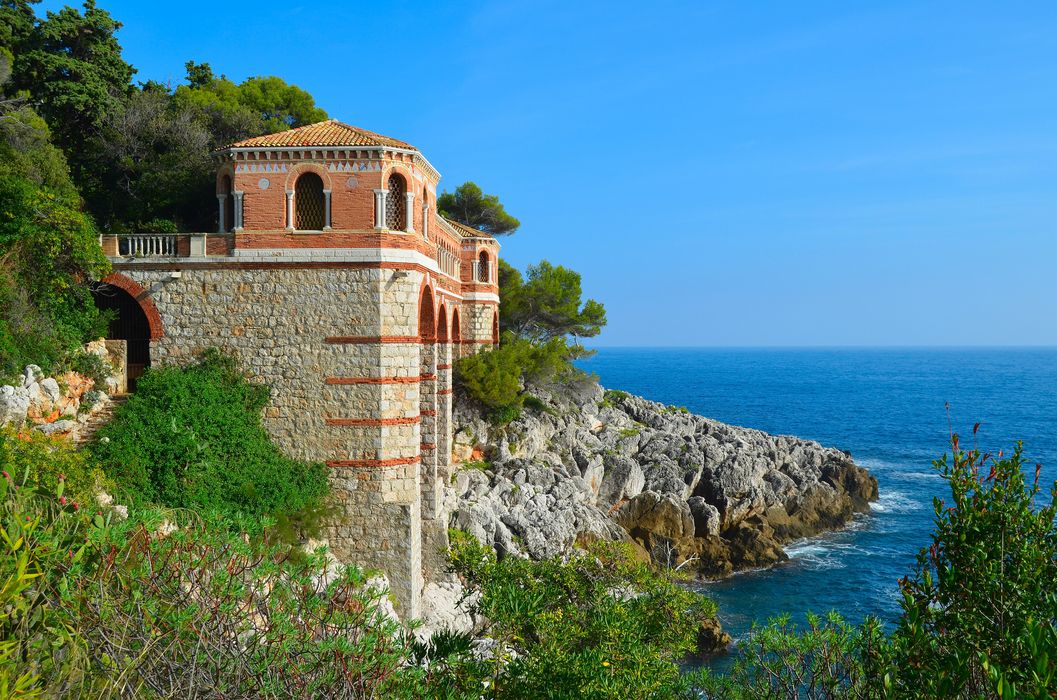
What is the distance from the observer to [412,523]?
19.2m

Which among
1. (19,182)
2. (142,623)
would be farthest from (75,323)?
(142,623)

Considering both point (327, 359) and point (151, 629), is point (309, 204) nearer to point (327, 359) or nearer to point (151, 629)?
point (327, 359)

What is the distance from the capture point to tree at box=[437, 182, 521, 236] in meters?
41.6

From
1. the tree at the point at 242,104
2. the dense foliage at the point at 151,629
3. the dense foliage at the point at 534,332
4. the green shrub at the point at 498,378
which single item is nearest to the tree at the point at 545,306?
the dense foliage at the point at 534,332

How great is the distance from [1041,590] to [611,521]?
23.6 m

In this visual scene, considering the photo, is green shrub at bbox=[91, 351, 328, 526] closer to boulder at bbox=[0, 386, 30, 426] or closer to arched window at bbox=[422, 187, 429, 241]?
boulder at bbox=[0, 386, 30, 426]

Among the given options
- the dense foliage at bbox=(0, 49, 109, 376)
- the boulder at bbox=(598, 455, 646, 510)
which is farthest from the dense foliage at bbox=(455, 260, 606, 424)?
the dense foliage at bbox=(0, 49, 109, 376)

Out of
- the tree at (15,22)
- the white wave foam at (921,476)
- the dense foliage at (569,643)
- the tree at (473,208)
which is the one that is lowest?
the white wave foam at (921,476)

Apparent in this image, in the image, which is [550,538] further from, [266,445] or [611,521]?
[266,445]

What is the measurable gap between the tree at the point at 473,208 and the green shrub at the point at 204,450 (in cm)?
2402

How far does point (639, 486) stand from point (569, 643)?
77.8 ft

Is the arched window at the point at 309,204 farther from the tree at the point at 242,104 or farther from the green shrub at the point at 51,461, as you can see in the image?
the tree at the point at 242,104

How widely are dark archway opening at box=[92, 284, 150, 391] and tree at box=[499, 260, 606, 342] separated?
825 inches

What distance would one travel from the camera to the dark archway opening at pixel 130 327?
2033 cm
